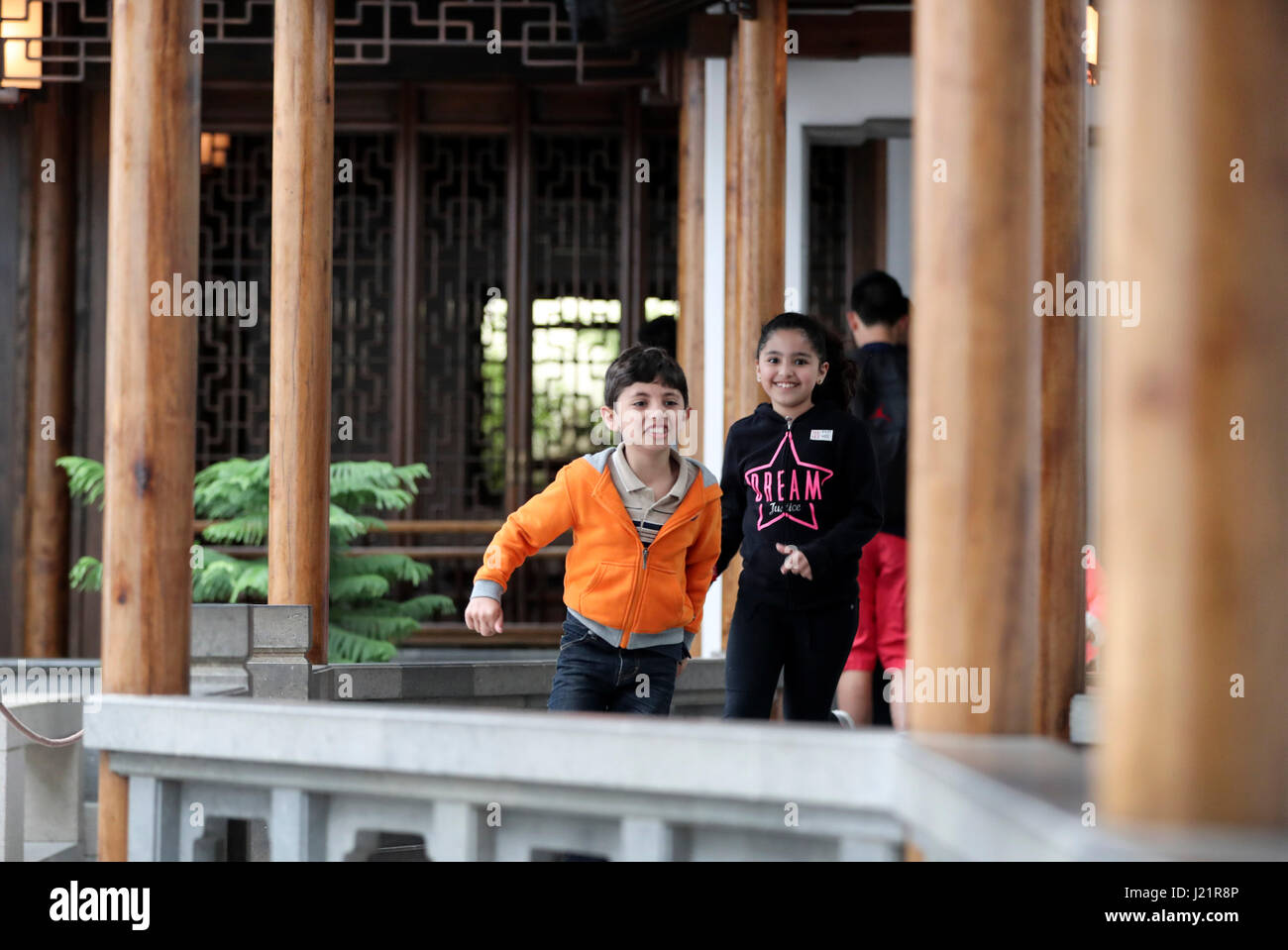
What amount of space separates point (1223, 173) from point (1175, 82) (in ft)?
0.31

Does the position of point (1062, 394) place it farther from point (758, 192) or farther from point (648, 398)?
point (758, 192)

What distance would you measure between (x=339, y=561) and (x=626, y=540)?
3.96m

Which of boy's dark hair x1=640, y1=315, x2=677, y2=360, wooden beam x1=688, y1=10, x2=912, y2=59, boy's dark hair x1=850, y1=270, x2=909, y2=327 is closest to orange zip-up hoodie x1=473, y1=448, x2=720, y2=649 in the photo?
boy's dark hair x1=850, y1=270, x2=909, y2=327

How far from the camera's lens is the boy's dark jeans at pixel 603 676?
3.34m

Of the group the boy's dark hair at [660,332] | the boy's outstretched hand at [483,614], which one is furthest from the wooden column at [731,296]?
the boy's outstretched hand at [483,614]

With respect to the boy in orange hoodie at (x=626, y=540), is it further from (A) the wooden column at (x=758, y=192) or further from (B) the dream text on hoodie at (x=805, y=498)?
(A) the wooden column at (x=758, y=192)

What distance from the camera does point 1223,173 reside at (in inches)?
51.6

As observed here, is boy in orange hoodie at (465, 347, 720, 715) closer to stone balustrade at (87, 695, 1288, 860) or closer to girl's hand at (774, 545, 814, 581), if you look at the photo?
girl's hand at (774, 545, 814, 581)

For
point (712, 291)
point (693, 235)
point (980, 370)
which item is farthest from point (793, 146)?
point (980, 370)

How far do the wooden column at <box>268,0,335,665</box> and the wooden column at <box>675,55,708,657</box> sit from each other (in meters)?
2.35

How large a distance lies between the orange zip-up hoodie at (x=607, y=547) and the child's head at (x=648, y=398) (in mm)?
105

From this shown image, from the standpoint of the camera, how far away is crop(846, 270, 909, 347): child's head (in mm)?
4406
